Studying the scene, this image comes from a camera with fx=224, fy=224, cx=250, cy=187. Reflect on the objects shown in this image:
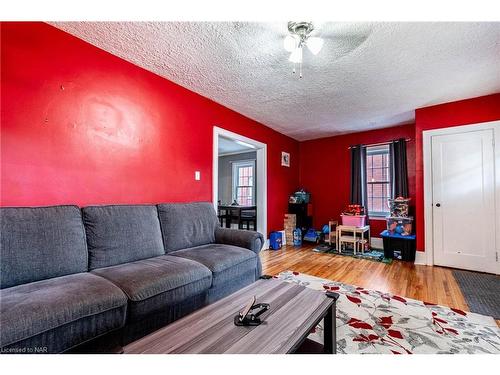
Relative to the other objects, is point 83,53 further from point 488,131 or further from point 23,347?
point 488,131

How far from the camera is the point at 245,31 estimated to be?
6.27 ft

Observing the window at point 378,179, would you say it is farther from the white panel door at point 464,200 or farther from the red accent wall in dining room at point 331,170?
the white panel door at point 464,200

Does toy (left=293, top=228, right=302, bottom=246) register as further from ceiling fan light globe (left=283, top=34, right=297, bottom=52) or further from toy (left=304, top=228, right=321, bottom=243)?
ceiling fan light globe (left=283, top=34, right=297, bottom=52)

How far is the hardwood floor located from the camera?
7.80 feet

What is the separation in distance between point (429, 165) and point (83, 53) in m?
4.56

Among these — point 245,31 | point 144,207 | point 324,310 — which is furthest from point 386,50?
point 144,207

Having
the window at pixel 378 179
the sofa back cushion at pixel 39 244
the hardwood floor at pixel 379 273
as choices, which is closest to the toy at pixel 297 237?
the hardwood floor at pixel 379 273

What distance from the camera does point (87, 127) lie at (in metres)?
2.07

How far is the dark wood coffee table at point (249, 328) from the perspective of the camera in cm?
91

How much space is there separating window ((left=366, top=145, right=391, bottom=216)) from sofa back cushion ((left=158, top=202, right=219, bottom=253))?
362 cm

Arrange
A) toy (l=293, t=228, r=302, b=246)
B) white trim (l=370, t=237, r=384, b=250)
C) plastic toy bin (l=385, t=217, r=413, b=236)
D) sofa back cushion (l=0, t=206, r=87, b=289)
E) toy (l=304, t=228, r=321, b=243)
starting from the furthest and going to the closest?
toy (l=304, t=228, r=321, b=243) < toy (l=293, t=228, r=302, b=246) < white trim (l=370, t=237, r=384, b=250) < plastic toy bin (l=385, t=217, r=413, b=236) < sofa back cushion (l=0, t=206, r=87, b=289)

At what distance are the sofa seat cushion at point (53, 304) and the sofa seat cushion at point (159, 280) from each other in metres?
0.09

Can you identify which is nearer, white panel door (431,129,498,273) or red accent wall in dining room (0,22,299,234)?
red accent wall in dining room (0,22,299,234)

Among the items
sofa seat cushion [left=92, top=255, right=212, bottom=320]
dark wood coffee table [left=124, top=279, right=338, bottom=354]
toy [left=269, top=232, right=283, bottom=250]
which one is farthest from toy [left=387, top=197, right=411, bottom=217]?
sofa seat cushion [left=92, top=255, right=212, bottom=320]
